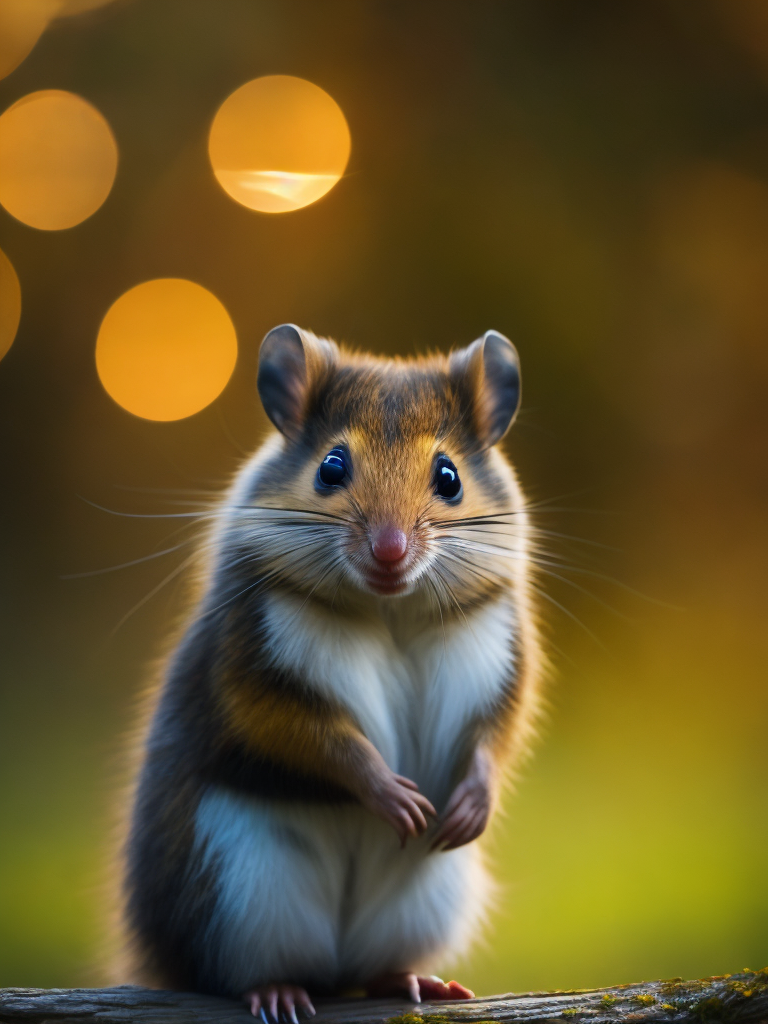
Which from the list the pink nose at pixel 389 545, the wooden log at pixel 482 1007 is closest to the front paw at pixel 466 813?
the wooden log at pixel 482 1007

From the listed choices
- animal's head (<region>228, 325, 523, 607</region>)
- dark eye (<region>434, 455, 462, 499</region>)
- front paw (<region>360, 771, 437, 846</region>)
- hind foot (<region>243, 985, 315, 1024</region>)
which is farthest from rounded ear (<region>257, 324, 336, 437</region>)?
hind foot (<region>243, 985, 315, 1024</region>)

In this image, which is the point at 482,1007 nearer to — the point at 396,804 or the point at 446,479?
the point at 396,804

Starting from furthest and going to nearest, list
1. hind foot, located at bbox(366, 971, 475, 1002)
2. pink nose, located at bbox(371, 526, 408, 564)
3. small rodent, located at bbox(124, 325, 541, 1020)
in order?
hind foot, located at bbox(366, 971, 475, 1002)
small rodent, located at bbox(124, 325, 541, 1020)
pink nose, located at bbox(371, 526, 408, 564)

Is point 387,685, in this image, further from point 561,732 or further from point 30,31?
point 30,31

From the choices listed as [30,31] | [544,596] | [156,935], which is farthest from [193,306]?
[156,935]

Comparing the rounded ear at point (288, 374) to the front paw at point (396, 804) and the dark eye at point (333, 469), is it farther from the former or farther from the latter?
the front paw at point (396, 804)

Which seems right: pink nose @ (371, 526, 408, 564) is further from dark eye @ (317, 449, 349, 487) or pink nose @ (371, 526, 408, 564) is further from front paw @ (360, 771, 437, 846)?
front paw @ (360, 771, 437, 846)
